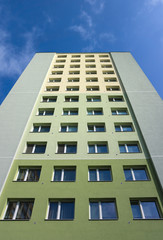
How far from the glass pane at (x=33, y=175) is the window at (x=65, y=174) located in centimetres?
123

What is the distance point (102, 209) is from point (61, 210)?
8.08 ft

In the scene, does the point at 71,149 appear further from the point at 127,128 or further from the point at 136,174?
the point at 127,128

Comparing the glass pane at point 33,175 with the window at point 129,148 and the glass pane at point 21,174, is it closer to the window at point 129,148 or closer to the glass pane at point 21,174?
the glass pane at point 21,174

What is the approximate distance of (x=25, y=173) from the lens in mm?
12805

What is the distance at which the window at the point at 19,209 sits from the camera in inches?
401

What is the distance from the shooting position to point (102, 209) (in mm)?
10609

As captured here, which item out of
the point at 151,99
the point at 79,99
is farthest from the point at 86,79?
the point at 151,99

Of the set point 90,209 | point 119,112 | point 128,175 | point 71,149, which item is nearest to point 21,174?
point 71,149

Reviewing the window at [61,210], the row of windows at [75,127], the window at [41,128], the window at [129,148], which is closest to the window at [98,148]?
the window at [129,148]

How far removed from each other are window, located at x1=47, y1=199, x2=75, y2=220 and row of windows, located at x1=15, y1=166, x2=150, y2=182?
63.1 inches

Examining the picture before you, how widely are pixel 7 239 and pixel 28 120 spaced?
32.5 ft

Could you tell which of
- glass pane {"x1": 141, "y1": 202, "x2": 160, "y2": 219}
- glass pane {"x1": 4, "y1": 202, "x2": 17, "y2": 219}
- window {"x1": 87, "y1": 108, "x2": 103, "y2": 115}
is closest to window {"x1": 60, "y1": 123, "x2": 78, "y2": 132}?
window {"x1": 87, "y1": 108, "x2": 103, "y2": 115}

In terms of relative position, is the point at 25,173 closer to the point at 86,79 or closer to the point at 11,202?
the point at 11,202

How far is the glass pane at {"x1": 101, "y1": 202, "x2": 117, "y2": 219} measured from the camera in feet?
33.5
